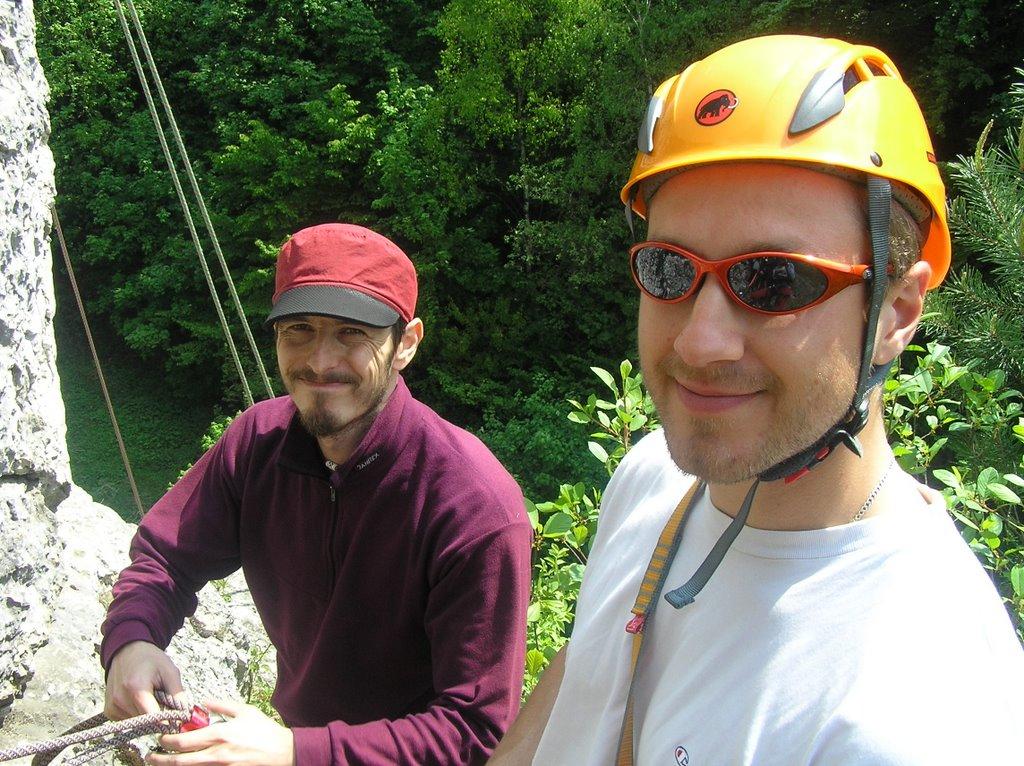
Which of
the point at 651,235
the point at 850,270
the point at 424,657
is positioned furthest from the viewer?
the point at 424,657

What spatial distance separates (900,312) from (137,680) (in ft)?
5.11

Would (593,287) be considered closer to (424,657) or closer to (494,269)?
(494,269)

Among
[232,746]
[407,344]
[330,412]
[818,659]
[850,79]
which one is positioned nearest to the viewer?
[818,659]

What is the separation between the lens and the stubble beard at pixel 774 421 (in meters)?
1.03

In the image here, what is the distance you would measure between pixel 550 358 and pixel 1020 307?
11.3 meters

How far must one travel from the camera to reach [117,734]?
5.02ft

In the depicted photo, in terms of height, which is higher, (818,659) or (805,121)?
(805,121)

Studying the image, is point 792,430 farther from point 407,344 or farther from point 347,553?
point 407,344

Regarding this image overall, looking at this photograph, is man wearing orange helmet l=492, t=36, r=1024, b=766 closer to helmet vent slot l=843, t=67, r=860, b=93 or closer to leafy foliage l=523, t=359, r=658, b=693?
helmet vent slot l=843, t=67, r=860, b=93

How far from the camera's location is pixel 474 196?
13.7 metres

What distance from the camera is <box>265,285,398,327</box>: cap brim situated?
1.95m

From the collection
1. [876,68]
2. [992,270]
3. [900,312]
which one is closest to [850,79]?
[876,68]

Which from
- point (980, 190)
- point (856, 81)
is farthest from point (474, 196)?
point (856, 81)

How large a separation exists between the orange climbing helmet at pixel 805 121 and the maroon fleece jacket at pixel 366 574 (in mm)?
855
